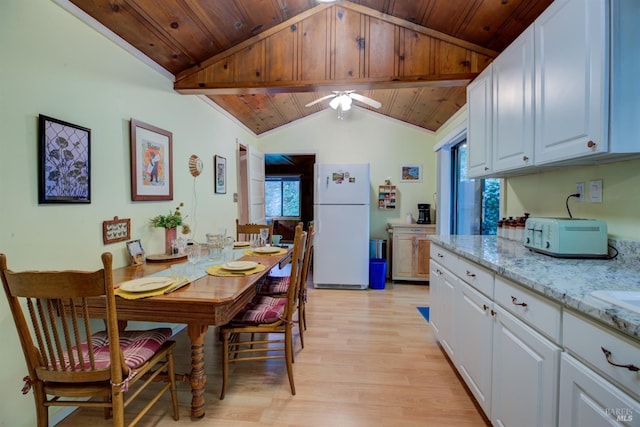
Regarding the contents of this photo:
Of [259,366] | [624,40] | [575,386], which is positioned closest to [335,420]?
[259,366]

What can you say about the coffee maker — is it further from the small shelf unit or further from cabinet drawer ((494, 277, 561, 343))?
cabinet drawer ((494, 277, 561, 343))

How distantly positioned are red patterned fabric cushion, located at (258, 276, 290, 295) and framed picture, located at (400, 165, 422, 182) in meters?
2.74

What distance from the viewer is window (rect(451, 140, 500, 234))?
2.94m

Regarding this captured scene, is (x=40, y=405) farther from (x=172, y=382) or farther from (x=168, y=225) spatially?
(x=168, y=225)

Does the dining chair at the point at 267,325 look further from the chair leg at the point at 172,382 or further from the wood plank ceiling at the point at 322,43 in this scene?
the wood plank ceiling at the point at 322,43

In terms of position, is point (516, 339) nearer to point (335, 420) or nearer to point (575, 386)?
point (575, 386)

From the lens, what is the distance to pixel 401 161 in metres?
4.55

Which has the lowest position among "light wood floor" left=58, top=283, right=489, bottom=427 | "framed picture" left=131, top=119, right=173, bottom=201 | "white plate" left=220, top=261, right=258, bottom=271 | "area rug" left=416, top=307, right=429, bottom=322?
"light wood floor" left=58, top=283, right=489, bottom=427

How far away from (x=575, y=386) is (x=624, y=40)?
→ 132cm

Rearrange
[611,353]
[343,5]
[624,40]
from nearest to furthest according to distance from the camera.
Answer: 1. [611,353]
2. [624,40]
3. [343,5]

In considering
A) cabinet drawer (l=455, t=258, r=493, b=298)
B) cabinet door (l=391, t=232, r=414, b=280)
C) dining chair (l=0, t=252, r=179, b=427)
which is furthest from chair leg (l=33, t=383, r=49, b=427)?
cabinet door (l=391, t=232, r=414, b=280)

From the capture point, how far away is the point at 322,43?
2.35 meters

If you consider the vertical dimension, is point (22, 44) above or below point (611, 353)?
above

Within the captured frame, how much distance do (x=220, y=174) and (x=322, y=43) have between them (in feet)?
5.81
